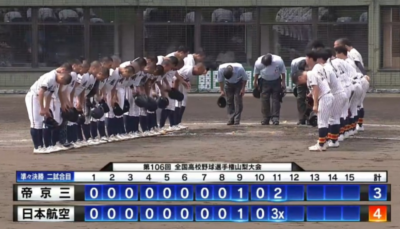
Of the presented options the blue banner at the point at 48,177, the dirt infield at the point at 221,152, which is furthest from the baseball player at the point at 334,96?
the blue banner at the point at 48,177

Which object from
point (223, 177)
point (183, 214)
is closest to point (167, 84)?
point (183, 214)

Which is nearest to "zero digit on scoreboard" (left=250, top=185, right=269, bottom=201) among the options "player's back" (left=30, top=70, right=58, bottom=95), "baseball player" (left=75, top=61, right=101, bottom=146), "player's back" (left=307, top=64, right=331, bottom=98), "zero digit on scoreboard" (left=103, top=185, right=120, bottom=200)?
"zero digit on scoreboard" (left=103, top=185, right=120, bottom=200)

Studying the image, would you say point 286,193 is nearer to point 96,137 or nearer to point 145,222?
point 145,222

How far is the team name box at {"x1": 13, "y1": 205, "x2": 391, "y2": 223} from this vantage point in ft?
36.3

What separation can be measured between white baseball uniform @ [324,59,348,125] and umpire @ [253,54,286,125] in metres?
5.27

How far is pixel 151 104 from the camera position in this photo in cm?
2139

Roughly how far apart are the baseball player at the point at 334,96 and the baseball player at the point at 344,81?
362 millimetres

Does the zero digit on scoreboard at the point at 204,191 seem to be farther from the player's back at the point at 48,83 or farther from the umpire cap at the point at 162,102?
the umpire cap at the point at 162,102

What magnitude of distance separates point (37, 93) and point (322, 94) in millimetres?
4834

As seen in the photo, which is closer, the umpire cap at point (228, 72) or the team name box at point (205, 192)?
the team name box at point (205, 192)

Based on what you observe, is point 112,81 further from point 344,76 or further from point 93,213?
point 93,213

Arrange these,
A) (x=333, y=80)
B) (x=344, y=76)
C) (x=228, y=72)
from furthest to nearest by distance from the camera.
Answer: (x=228, y=72)
(x=344, y=76)
(x=333, y=80)

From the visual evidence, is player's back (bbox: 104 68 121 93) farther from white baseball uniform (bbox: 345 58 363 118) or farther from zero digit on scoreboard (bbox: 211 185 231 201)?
zero digit on scoreboard (bbox: 211 185 231 201)

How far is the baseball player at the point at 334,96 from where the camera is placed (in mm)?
18653
